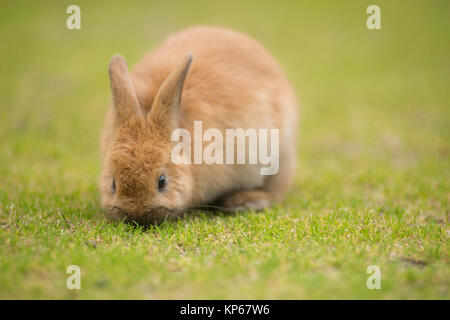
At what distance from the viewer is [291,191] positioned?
578 centimetres

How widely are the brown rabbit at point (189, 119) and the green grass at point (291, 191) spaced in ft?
0.96

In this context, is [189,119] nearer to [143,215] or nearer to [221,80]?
[221,80]

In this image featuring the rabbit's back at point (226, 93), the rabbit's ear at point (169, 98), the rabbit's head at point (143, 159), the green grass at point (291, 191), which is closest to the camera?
the green grass at point (291, 191)

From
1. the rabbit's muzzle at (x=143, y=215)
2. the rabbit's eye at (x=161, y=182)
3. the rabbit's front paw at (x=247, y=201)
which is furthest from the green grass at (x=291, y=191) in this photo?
the rabbit's eye at (x=161, y=182)

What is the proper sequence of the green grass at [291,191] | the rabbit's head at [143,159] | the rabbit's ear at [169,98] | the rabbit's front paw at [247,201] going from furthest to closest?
the rabbit's front paw at [247,201], the rabbit's ear at [169,98], the rabbit's head at [143,159], the green grass at [291,191]

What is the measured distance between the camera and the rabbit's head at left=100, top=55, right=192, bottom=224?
379 centimetres

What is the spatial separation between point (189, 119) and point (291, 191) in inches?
79.9

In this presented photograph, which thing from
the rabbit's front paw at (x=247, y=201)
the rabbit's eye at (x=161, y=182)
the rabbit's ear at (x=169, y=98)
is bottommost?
the rabbit's front paw at (x=247, y=201)

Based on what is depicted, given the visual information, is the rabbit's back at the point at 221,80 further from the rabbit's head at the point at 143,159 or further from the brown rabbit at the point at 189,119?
the rabbit's head at the point at 143,159

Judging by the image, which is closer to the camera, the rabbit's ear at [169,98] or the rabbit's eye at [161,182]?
the rabbit's eye at [161,182]

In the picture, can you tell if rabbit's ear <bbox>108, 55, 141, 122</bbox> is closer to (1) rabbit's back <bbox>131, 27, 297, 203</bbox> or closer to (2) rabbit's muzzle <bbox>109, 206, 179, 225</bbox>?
(1) rabbit's back <bbox>131, 27, 297, 203</bbox>

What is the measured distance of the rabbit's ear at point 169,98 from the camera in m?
3.99

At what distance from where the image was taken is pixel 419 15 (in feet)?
51.1

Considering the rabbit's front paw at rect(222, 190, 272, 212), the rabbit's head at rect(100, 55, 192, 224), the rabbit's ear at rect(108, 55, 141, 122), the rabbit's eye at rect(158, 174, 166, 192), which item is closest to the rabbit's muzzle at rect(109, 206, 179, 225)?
the rabbit's head at rect(100, 55, 192, 224)
